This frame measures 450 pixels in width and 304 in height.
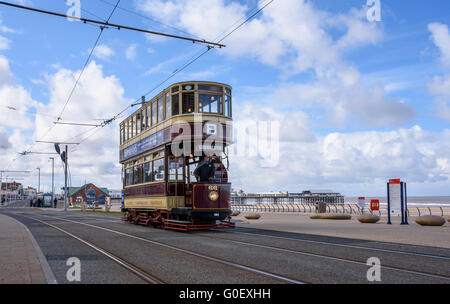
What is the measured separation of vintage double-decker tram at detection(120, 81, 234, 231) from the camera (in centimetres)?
1603

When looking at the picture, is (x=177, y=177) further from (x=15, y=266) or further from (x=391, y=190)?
(x=391, y=190)

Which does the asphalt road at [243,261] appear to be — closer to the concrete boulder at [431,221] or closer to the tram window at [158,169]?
the tram window at [158,169]

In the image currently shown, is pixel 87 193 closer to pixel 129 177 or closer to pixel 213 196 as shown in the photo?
pixel 129 177

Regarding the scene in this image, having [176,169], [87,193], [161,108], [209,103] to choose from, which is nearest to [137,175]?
[161,108]

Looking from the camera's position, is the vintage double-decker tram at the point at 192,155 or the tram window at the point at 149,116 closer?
the vintage double-decker tram at the point at 192,155

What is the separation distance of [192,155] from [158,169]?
182 cm

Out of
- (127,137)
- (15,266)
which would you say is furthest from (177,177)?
(15,266)

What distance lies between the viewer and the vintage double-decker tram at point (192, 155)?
52.6ft

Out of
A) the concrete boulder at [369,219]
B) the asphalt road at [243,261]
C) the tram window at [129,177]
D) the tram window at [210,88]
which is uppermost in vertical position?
the tram window at [210,88]

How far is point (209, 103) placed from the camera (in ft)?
54.5

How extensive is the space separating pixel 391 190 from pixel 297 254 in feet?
41.5

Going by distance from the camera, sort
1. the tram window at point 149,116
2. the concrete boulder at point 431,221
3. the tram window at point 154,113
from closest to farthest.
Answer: the tram window at point 154,113, the tram window at point 149,116, the concrete boulder at point 431,221

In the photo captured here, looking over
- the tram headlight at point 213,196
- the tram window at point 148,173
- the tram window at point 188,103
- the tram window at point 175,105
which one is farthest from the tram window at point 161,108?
the tram headlight at point 213,196
